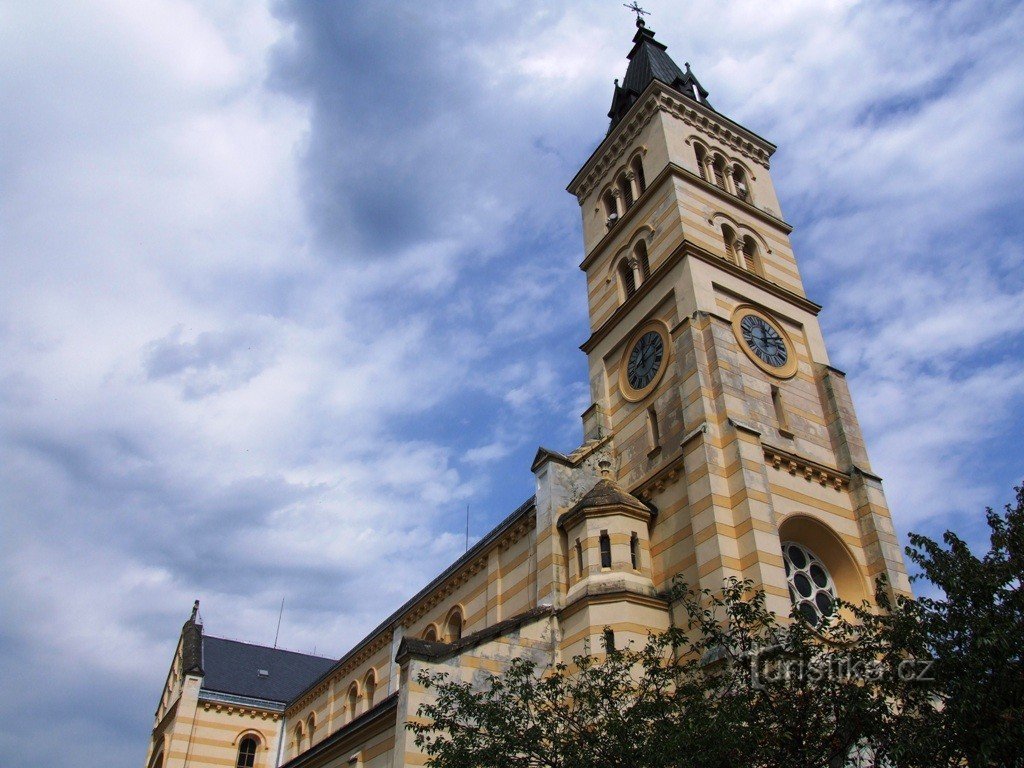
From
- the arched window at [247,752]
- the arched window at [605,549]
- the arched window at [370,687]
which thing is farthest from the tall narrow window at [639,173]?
the arched window at [247,752]

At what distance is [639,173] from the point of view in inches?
A: 1332

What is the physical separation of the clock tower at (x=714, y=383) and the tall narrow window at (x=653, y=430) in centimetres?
5

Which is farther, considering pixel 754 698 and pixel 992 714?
pixel 754 698

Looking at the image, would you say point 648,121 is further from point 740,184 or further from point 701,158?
point 740,184

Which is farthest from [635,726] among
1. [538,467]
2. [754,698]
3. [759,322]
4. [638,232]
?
[638,232]

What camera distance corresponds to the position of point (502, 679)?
2167 cm

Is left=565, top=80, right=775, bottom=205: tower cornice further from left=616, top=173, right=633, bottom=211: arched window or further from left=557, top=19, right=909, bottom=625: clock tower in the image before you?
left=616, top=173, right=633, bottom=211: arched window

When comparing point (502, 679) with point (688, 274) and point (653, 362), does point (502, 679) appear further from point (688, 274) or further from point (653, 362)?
point (688, 274)

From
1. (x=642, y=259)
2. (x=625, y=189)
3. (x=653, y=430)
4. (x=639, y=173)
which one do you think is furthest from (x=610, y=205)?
(x=653, y=430)

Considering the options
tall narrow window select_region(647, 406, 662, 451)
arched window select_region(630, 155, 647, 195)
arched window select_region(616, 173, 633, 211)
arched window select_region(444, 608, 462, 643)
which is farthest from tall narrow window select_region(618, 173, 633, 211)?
arched window select_region(444, 608, 462, 643)

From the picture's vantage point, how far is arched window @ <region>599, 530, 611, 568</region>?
2241cm

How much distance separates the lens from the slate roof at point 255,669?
43281 mm

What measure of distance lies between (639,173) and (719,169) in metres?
3.34

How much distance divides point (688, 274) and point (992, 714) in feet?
56.1
